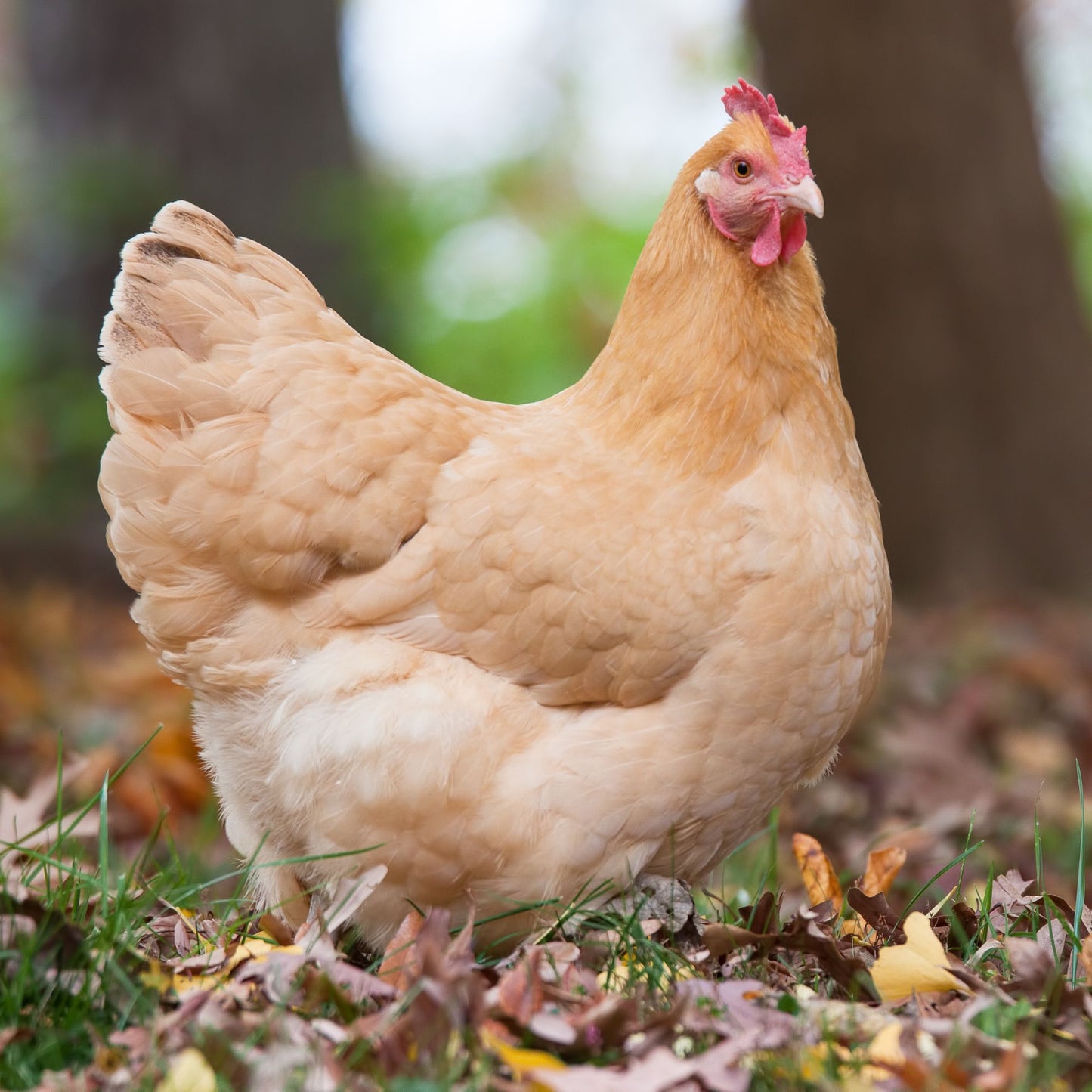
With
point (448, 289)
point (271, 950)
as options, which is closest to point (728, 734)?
point (271, 950)

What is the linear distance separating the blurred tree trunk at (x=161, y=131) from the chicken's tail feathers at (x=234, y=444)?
15.2 ft

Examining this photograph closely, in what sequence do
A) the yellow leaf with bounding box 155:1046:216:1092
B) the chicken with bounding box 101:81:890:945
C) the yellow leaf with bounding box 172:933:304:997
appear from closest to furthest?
the yellow leaf with bounding box 155:1046:216:1092
the yellow leaf with bounding box 172:933:304:997
the chicken with bounding box 101:81:890:945

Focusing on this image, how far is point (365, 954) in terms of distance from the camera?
280 centimetres

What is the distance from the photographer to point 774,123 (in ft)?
9.73

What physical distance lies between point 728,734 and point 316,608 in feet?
3.06

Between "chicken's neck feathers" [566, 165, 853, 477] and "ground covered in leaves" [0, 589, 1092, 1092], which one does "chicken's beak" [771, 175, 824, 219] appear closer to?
"chicken's neck feathers" [566, 165, 853, 477]

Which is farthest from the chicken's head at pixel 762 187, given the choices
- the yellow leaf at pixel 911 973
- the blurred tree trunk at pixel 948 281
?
the blurred tree trunk at pixel 948 281

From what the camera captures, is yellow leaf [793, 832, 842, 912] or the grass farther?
yellow leaf [793, 832, 842, 912]

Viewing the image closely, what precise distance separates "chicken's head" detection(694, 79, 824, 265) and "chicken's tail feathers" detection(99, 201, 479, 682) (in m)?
0.78

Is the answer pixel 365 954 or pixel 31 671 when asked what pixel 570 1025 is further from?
pixel 31 671

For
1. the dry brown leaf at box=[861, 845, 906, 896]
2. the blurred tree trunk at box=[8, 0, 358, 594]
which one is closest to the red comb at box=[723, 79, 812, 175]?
the dry brown leaf at box=[861, 845, 906, 896]

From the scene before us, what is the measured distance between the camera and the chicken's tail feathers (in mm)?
2750

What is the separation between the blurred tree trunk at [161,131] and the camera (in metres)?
7.36

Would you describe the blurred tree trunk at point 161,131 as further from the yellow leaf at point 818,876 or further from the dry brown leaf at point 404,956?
the dry brown leaf at point 404,956
